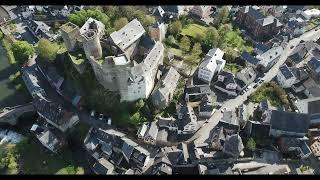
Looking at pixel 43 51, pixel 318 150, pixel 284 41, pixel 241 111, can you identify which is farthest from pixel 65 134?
pixel 284 41

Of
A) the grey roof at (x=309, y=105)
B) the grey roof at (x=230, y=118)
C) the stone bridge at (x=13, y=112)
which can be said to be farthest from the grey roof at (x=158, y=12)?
the grey roof at (x=309, y=105)

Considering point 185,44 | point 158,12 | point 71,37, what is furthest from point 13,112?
point 158,12

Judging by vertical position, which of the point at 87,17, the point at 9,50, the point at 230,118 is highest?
the point at 87,17

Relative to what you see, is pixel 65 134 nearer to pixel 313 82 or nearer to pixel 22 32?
pixel 22 32

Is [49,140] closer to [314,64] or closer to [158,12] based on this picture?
[158,12]

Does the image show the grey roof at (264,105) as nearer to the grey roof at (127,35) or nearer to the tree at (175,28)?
the tree at (175,28)
